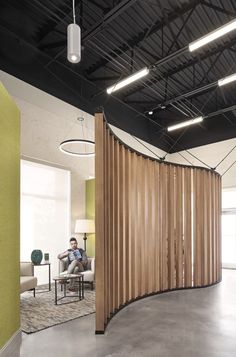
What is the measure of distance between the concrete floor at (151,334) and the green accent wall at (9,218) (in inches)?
18.3

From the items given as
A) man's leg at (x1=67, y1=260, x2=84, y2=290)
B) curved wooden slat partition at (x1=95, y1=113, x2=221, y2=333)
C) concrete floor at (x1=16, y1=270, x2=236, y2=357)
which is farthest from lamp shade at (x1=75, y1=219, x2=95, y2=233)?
concrete floor at (x1=16, y1=270, x2=236, y2=357)

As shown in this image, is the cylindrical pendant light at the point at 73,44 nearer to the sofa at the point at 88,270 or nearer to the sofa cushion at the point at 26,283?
the sofa cushion at the point at 26,283

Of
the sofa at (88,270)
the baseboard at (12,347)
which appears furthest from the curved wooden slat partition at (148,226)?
the sofa at (88,270)

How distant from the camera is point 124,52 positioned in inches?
270

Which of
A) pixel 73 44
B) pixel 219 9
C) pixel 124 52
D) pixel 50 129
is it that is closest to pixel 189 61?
pixel 124 52

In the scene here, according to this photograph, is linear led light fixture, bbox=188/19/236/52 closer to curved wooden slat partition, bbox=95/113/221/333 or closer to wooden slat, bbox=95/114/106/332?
curved wooden slat partition, bbox=95/113/221/333

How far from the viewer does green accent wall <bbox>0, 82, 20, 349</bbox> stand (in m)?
2.91

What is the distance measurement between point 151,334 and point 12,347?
166cm

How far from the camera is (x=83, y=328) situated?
12.5ft

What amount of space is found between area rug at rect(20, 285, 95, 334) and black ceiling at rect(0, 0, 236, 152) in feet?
15.6

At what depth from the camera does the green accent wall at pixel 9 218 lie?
9.54ft

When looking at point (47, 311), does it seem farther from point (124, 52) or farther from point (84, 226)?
→ point (124, 52)

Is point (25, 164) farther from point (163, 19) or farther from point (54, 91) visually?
point (163, 19)

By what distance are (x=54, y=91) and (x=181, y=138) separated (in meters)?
5.77
